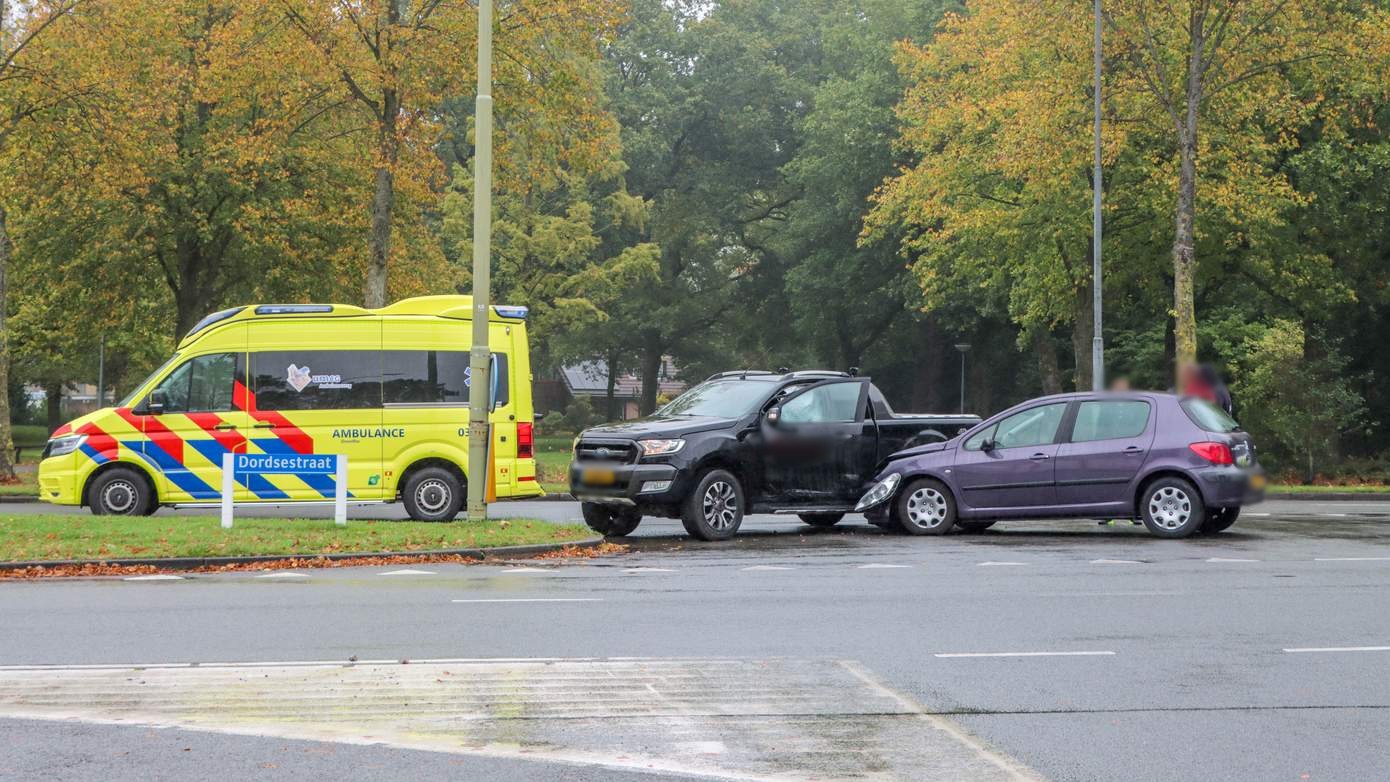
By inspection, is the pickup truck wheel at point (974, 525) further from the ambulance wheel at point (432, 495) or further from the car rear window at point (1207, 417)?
the ambulance wheel at point (432, 495)

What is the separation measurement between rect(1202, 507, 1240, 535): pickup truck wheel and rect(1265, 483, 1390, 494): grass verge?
10433 millimetres

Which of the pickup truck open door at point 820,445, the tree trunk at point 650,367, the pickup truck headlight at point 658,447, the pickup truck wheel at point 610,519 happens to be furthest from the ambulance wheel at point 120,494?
the tree trunk at point 650,367

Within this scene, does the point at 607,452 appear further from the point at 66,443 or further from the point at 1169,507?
the point at 66,443

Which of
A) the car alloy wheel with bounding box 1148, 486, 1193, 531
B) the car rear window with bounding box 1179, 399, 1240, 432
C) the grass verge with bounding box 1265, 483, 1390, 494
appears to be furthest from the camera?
the grass verge with bounding box 1265, 483, 1390, 494

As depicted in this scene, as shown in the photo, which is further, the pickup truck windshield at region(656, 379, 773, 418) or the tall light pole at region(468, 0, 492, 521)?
the pickup truck windshield at region(656, 379, 773, 418)

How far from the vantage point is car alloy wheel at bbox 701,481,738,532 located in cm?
1691

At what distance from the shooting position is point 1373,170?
33.7m

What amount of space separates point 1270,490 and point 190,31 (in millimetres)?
Answer: 25058

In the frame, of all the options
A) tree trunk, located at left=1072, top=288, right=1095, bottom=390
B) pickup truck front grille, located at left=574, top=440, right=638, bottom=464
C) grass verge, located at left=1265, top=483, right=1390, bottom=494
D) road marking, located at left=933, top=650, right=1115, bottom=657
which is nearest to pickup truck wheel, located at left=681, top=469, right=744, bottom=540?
pickup truck front grille, located at left=574, top=440, right=638, bottom=464

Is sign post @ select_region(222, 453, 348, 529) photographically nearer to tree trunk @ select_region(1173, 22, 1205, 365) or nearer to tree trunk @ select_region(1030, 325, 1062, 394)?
tree trunk @ select_region(1173, 22, 1205, 365)

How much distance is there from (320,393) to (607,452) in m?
4.56

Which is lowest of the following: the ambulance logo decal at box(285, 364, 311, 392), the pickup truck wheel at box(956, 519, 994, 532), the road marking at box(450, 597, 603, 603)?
the road marking at box(450, 597, 603, 603)

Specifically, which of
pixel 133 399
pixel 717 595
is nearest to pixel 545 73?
pixel 133 399

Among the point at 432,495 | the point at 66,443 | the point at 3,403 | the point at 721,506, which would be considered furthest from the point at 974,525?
the point at 3,403
